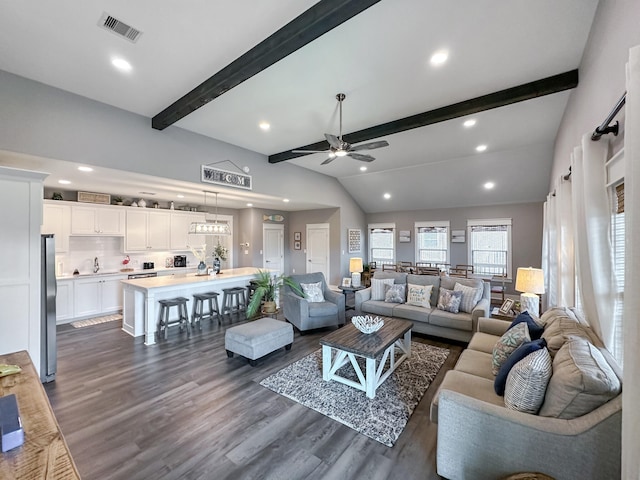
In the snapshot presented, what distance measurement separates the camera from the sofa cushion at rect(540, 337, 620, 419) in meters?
1.42

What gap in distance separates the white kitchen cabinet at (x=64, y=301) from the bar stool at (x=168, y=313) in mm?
2069

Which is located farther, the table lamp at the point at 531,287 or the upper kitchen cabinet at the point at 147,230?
the upper kitchen cabinet at the point at 147,230

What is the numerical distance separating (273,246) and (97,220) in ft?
14.8

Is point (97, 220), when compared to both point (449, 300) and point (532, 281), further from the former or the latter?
point (532, 281)

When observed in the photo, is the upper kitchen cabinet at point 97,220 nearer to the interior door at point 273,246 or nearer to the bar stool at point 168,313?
the bar stool at point 168,313

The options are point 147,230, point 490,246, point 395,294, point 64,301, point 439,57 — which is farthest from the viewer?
point 490,246

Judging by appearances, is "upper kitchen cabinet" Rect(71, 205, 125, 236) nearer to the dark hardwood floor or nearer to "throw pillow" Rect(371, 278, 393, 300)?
the dark hardwood floor

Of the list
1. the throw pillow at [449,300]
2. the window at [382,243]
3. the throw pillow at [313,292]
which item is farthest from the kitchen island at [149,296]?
the window at [382,243]

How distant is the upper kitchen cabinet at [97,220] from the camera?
5.42 meters

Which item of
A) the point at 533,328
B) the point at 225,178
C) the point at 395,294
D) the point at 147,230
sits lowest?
the point at 395,294

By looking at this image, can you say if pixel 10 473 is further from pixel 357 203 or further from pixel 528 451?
pixel 357 203

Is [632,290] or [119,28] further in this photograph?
[119,28]

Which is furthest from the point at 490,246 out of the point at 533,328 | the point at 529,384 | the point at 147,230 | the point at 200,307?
the point at 147,230

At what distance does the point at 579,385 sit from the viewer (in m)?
1.46
